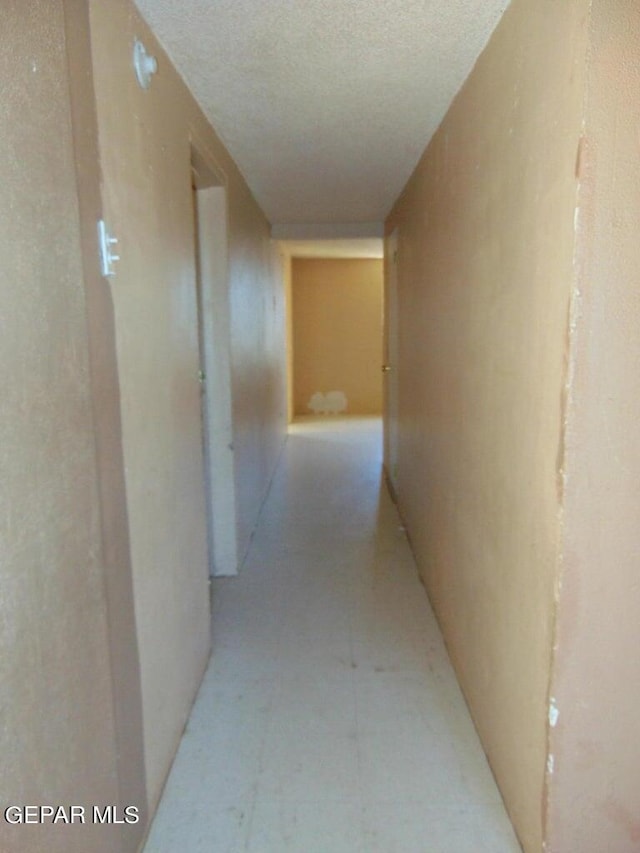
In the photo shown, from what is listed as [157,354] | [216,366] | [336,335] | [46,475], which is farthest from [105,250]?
[336,335]

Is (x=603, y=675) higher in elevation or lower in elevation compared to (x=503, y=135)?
lower

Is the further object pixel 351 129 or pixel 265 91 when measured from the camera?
pixel 351 129

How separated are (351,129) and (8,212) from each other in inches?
76.7

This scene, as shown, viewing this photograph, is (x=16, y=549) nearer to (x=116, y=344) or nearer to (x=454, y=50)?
(x=116, y=344)

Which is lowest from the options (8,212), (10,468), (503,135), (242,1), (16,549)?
(16,549)

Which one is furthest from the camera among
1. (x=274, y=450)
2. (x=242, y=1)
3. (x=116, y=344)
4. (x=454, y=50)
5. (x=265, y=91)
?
(x=274, y=450)

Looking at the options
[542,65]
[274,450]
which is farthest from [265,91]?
[274,450]

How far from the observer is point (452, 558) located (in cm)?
226

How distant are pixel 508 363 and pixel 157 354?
98cm

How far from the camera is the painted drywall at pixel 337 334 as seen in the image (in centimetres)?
852

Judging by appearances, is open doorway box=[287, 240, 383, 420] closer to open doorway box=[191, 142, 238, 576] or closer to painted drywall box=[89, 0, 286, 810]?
open doorway box=[191, 142, 238, 576]

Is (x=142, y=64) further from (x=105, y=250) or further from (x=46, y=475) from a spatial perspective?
(x=46, y=475)

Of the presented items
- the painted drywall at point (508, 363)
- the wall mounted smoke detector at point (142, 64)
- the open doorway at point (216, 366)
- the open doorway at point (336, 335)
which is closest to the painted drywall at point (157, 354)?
the wall mounted smoke detector at point (142, 64)

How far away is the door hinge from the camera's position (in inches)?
48.8
